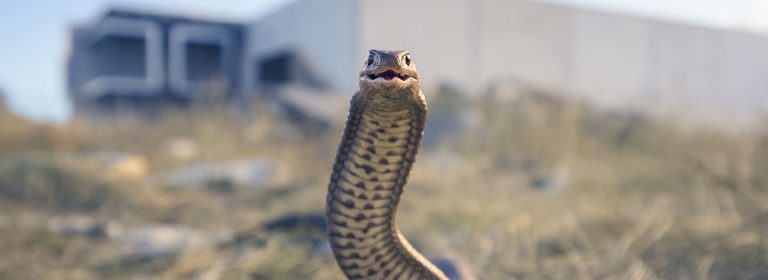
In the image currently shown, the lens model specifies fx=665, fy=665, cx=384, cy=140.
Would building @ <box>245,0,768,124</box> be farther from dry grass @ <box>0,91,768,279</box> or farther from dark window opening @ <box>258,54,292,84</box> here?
dry grass @ <box>0,91,768,279</box>

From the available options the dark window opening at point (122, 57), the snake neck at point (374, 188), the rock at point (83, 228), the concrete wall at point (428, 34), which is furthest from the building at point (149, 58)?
the snake neck at point (374, 188)

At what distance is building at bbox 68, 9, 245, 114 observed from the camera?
689 inches

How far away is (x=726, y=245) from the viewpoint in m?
3.02

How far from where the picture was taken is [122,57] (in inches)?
736

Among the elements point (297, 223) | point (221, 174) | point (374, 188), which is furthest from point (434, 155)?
point (374, 188)

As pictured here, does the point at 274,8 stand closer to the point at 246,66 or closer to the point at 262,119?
the point at 246,66

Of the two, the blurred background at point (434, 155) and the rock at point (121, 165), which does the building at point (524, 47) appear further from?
the rock at point (121, 165)

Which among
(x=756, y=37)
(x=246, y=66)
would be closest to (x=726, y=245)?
(x=246, y=66)

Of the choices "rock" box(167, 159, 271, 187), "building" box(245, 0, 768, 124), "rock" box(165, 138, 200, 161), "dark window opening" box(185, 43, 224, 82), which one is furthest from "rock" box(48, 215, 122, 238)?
"dark window opening" box(185, 43, 224, 82)

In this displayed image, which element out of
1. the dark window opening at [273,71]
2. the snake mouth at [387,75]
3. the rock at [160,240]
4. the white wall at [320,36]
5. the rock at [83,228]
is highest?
the snake mouth at [387,75]

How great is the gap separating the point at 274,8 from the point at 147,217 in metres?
13.7

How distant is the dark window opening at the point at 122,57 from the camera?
61.0ft

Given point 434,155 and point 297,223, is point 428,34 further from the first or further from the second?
point 297,223

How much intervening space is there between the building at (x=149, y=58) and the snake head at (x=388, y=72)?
A: 16.1m
